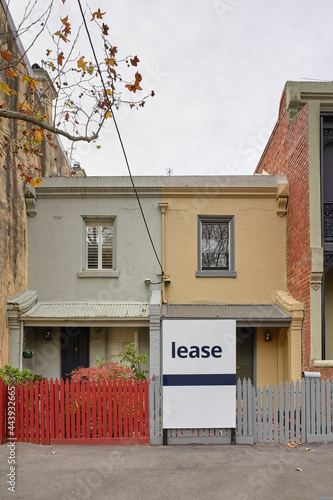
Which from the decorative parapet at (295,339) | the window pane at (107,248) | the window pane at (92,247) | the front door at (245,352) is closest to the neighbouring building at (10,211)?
the window pane at (92,247)

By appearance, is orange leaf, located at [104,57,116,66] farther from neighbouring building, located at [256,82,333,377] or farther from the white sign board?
neighbouring building, located at [256,82,333,377]

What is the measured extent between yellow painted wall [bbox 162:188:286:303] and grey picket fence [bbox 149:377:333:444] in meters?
4.15

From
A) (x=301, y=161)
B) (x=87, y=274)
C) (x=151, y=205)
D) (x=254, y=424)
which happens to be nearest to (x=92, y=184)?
(x=151, y=205)

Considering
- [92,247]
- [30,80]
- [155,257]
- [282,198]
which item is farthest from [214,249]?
[30,80]

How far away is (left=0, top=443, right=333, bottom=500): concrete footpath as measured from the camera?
19.4 ft

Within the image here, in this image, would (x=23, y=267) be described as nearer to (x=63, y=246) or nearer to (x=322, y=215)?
(x=63, y=246)

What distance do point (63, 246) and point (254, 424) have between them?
292 inches

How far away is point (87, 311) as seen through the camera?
37.8 feet

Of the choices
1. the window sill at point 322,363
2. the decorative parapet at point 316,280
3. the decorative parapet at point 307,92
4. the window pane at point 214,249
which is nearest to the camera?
the window sill at point 322,363

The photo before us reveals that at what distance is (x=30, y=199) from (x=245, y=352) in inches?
315

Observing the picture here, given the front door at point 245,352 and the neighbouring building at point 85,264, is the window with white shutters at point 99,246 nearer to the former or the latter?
the neighbouring building at point 85,264

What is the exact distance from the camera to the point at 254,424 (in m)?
7.98

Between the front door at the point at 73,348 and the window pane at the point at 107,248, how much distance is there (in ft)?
6.94

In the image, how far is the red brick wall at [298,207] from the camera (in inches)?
411
